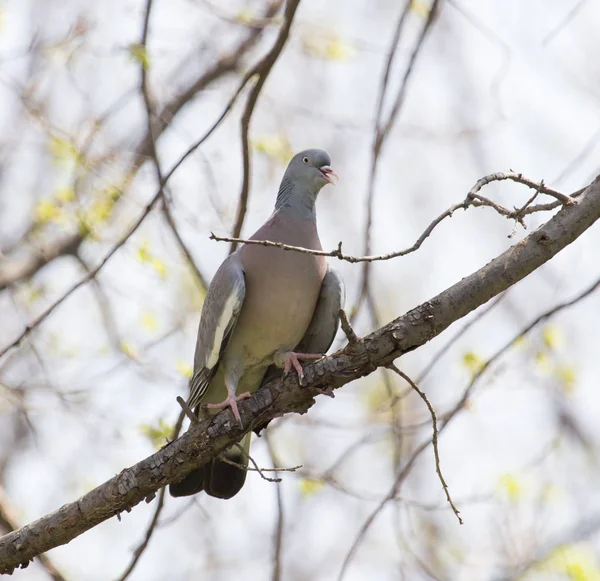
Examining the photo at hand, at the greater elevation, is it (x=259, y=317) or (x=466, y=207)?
(x=259, y=317)

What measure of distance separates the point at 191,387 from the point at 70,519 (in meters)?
1.10

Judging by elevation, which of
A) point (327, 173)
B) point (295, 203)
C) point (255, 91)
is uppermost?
point (255, 91)

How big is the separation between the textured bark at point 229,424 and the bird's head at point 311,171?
1.54 meters

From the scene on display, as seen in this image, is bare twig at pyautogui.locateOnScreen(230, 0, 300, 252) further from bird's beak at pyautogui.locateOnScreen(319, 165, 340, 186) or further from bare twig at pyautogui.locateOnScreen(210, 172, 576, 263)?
bare twig at pyautogui.locateOnScreen(210, 172, 576, 263)

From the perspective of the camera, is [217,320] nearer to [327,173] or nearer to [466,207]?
[327,173]

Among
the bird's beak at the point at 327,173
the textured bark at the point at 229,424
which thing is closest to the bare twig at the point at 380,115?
the bird's beak at the point at 327,173

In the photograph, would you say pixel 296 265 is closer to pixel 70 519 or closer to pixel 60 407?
pixel 70 519

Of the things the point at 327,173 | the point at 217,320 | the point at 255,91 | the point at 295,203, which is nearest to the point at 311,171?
the point at 327,173

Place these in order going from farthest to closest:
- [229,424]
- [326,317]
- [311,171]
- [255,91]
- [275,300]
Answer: [311,171], [255,91], [326,317], [275,300], [229,424]

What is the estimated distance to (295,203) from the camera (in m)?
4.44

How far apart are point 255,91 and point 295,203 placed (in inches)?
24.1

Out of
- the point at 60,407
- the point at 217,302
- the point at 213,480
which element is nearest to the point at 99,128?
the point at 60,407

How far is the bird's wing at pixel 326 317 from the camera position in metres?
4.06

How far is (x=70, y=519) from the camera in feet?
10.6
